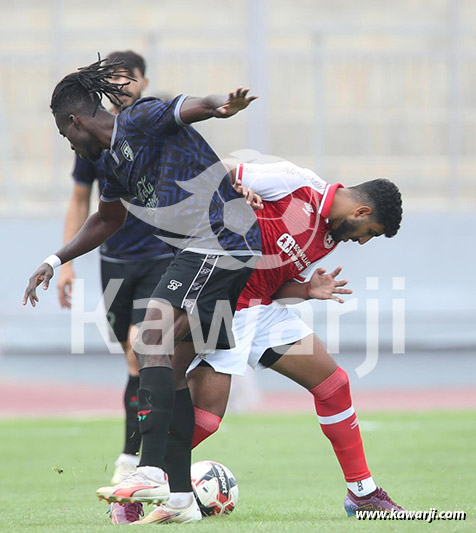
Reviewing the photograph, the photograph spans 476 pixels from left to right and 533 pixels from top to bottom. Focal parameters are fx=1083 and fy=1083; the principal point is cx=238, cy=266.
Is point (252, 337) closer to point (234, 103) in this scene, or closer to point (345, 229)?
point (345, 229)

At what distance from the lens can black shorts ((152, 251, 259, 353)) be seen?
4602 millimetres

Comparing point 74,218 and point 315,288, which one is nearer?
point 315,288

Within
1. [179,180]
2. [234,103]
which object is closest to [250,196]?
[179,180]

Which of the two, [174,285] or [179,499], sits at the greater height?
[174,285]

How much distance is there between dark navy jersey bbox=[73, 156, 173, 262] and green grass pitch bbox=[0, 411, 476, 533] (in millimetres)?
1353

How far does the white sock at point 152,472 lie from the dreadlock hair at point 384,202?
1.59 m

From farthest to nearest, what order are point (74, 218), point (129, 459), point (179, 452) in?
point (74, 218) → point (129, 459) → point (179, 452)

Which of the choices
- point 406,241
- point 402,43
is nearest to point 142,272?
point 406,241

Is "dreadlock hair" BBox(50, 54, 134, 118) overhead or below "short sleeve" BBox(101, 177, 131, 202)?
overhead

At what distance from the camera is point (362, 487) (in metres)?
5.11

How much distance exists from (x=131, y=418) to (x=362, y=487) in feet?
6.55

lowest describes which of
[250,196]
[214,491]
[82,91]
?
[214,491]

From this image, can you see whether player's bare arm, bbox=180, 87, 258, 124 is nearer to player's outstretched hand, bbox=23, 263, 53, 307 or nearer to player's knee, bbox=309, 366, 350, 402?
player's outstretched hand, bbox=23, 263, 53, 307

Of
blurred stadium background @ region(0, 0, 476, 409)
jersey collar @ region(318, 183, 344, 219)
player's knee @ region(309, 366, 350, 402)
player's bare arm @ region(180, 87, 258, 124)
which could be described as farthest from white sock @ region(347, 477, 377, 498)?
blurred stadium background @ region(0, 0, 476, 409)
